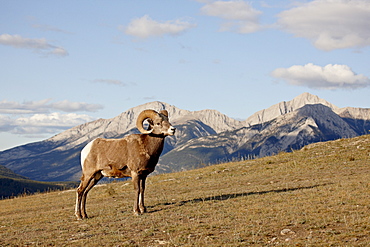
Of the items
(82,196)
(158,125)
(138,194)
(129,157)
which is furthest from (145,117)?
(82,196)

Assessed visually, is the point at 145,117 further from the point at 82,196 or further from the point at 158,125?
the point at 82,196

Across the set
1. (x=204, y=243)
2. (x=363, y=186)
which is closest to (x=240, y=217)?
(x=204, y=243)

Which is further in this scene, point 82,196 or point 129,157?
point 82,196

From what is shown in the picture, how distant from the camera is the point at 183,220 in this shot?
15.2 meters

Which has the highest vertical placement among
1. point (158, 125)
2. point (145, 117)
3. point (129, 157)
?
point (145, 117)

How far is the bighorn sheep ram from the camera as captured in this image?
18.3 metres

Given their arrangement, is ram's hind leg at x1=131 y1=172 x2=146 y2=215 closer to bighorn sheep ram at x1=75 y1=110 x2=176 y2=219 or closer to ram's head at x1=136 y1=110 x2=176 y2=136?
bighorn sheep ram at x1=75 y1=110 x2=176 y2=219

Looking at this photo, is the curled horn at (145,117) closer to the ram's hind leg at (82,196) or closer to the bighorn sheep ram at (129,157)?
the bighorn sheep ram at (129,157)

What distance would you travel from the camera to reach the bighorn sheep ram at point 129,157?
60.0 feet

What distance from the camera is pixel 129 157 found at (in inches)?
724

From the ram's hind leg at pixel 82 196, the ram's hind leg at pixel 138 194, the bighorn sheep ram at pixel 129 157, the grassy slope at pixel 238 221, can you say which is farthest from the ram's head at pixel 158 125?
the grassy slope at pixel 238 221

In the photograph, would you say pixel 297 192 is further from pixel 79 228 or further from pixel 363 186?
pixel 79 228

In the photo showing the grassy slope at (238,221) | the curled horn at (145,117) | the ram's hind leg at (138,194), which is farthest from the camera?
the curled horn at (145,117)

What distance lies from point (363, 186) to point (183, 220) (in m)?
8.57
